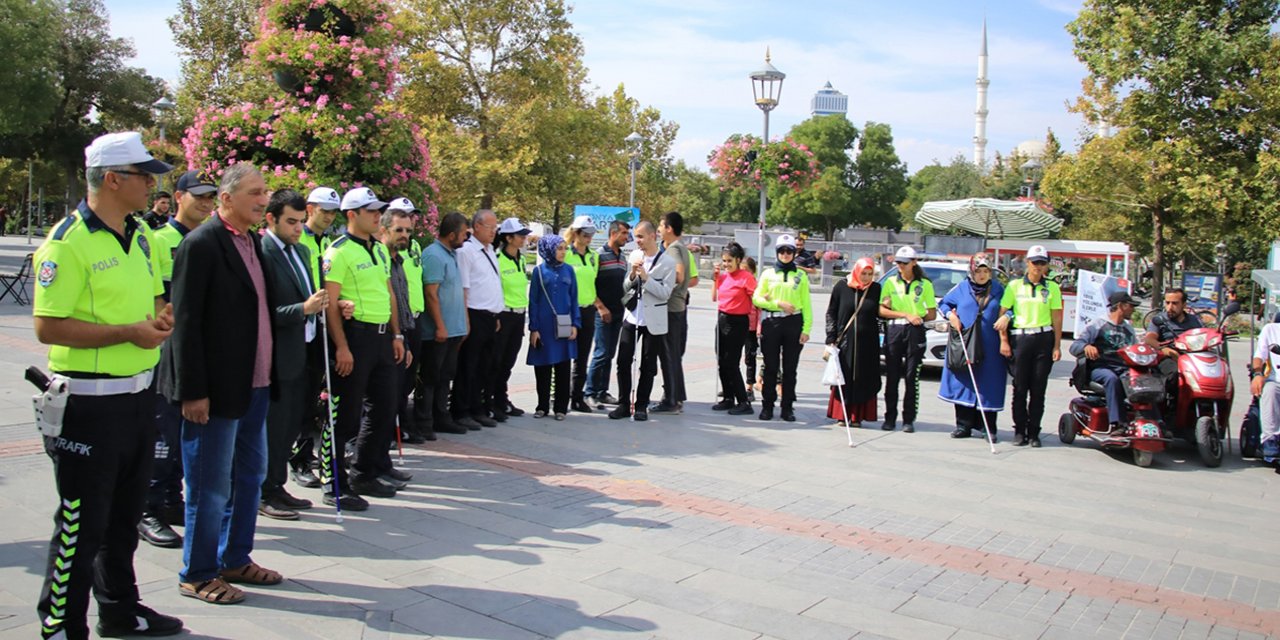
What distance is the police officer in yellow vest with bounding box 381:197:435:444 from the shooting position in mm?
7113

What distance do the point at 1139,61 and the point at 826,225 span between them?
5511 cm

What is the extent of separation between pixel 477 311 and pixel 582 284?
169cm

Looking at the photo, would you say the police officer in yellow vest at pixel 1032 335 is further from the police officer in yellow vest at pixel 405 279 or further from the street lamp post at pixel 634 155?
the street lamp post at pixel 634 155

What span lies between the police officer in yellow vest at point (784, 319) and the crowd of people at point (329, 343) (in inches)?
1.0

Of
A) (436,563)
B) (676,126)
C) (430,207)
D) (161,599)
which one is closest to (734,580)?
(436,563)

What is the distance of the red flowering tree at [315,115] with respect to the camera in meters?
7.98

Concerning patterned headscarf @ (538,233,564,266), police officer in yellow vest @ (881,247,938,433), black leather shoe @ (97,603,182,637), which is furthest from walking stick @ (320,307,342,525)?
police officer in yellow vest @ (881,247,938,433)

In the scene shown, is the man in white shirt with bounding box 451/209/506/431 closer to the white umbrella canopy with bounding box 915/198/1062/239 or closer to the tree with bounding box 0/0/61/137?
the white umbrella canopy with bounding box 915/198/1062/239

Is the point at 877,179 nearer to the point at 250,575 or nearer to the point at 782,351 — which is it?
the point at 782,351

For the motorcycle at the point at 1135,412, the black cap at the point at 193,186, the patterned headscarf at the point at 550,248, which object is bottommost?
the motorcycle at the point at 1135,412

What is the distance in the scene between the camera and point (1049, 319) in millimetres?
9453

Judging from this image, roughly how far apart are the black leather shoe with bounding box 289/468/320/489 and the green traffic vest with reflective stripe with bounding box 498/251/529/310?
9.56ft

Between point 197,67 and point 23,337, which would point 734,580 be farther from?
point 197,67

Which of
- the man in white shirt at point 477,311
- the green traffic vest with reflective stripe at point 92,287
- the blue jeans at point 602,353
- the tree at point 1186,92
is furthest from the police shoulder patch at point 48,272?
the tree at point 1186,92
